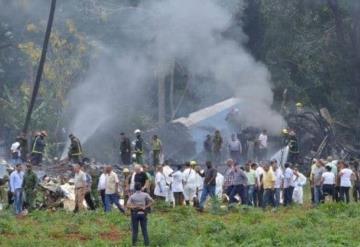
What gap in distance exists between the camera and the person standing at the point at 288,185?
30500mm

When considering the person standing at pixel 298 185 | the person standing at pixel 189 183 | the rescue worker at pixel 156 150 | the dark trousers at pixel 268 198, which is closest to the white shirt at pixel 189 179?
the person standing at pixel 189 183

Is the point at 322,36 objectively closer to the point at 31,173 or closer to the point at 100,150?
the point at 100,150

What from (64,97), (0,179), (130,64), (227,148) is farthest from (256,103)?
(0,179)

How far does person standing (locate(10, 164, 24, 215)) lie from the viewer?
2852cm

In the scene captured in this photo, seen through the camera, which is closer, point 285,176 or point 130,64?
point 285,176

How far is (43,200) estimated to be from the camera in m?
30.6

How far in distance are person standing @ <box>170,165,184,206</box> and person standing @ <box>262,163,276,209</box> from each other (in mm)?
2346

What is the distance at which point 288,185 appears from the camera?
101ft

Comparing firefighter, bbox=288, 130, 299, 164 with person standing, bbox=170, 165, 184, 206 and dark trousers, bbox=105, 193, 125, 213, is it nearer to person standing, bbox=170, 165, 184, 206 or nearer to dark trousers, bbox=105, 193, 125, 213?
person standing, bbox=170, 165, 184, 206

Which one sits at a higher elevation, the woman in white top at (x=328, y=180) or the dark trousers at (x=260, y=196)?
the woman in white top at (x=328, y=180)

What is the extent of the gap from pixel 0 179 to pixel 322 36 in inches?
814

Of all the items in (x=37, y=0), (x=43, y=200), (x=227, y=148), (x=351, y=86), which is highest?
(x=37, y=0)

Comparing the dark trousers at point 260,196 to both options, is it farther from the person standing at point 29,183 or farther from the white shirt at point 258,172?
the person standing at point 29,183

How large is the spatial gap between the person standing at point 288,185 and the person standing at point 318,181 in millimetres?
695
